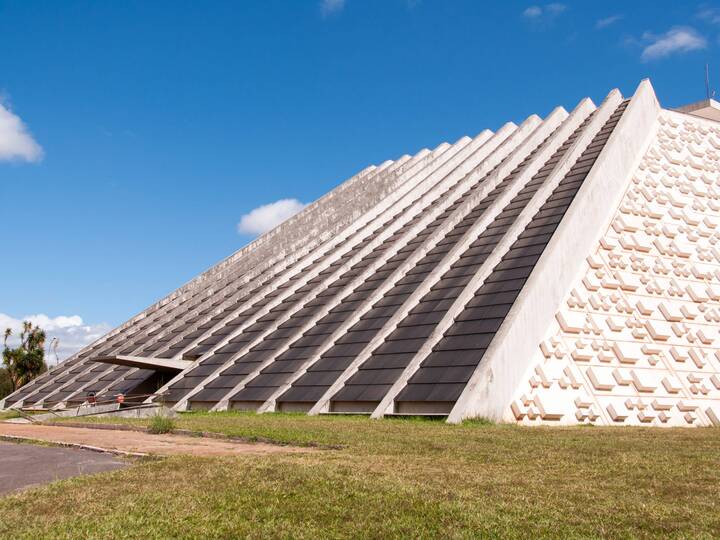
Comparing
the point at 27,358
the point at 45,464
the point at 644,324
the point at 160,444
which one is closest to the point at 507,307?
the point at 644,324

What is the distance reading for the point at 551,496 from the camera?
5941mm

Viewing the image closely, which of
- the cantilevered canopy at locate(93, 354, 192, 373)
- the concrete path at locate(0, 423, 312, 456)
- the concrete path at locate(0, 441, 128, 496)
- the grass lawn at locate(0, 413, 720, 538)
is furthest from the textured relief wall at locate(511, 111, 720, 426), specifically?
the cantilevered canopy at locate(93, 354, 192, 373)

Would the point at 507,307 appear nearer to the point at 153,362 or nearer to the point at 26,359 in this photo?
the point at 153,362

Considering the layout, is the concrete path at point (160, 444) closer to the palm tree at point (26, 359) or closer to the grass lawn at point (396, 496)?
the grass lawn at point (396, 496)

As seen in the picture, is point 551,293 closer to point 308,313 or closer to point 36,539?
point 308,313

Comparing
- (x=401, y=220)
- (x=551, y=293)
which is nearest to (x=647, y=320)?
(x=551, y=293)

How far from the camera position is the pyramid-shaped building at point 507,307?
50.5ft

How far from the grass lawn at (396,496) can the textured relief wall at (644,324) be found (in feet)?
19.9

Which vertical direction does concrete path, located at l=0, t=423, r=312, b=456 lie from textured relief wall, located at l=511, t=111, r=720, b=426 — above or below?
below

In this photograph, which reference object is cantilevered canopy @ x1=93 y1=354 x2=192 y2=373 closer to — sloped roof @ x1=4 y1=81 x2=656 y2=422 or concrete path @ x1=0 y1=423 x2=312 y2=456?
sloped roof @ x1=4 y1=81 x2=656 y2=422

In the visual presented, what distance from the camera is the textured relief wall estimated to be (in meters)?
15.4

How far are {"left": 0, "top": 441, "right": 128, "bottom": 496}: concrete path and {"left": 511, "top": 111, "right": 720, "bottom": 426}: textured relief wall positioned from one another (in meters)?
8.77

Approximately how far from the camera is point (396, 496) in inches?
232

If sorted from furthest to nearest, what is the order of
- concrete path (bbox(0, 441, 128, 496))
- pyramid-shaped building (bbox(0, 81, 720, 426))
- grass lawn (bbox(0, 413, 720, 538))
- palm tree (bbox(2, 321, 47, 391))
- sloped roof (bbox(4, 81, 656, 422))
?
palm tree (bbox(2, 321, 47, 391)), sloped roof (bbox(4, 81, 656, 422)), pyramid-shaped building (bbox(0, 81, 720, 426)), concrete path (bbox(0, 441, 128, 496)), grass lawn (bbox(0, 413, 720, 538))
